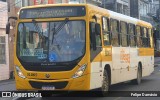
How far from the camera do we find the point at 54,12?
14.1 m

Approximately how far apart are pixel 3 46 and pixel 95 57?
14.9 meters

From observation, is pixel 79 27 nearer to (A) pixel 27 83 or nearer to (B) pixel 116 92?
(A) pixel 27 83

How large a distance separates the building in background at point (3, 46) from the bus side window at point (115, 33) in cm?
1197

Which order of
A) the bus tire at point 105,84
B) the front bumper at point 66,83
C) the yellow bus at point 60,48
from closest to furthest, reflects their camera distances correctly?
the front bumper at point 66,83, the yellow bus at point 60,48, the bus tire at point 105,84

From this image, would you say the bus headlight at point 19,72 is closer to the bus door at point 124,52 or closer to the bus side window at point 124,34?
the bus door at point 124,52

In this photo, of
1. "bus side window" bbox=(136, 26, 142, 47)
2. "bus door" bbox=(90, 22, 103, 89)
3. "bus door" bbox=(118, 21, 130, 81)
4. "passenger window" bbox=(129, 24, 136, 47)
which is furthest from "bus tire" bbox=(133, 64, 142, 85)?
"bus door" bbox=(90, 22, 103, 89)

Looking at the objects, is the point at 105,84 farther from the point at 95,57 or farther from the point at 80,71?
the point at 80,71

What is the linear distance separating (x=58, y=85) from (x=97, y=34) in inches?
86.5

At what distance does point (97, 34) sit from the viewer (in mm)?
14438

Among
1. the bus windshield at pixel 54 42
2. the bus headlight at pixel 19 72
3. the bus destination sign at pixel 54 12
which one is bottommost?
the bus headlight at pixel 19 72

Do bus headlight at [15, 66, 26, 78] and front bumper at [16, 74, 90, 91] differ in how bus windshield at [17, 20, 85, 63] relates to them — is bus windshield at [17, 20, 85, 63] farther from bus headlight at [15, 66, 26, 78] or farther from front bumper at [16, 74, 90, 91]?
front bumper at [16, 74, 90, 91]

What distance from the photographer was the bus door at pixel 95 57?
551 inches

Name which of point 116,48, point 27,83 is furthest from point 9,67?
point 27,83

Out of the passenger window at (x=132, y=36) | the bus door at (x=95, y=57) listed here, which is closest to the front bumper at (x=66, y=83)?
the bus door at (x=95, y=57)
